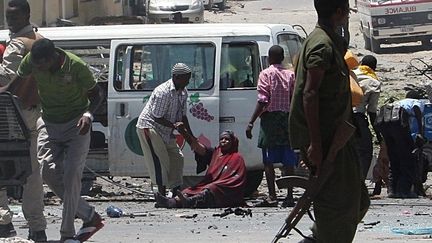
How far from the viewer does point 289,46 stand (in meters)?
12.8

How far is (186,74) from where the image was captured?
11844mm

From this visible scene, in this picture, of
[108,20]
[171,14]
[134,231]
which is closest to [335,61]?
[134,231]

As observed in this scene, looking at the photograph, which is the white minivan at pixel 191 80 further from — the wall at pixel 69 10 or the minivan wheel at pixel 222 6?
the minivan wheel at pixel 222 6

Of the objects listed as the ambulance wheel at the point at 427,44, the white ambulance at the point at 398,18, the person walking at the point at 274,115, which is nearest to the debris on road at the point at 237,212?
the person walking at the point at 274,115

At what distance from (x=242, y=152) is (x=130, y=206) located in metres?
1.33

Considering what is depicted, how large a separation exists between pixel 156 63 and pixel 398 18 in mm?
19070

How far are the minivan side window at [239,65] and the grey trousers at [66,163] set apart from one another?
3.70 metres

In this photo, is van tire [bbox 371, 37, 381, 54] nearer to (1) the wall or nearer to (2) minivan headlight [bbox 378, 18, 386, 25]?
(2) minivan headlight [bbox 378, 18, 386, 25]

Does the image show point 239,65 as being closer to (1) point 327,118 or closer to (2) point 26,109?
(2) point 26,109

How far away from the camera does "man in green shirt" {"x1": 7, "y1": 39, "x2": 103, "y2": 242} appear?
28.5 ft

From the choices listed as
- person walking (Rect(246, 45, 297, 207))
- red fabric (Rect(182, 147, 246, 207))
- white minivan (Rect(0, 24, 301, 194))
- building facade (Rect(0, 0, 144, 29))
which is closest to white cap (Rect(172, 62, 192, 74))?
white minivan (Rect(0, 24, 301, 194))

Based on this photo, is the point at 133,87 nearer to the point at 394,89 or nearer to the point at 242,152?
the point at 242,152

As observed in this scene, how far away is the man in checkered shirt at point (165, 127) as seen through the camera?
39.2ft

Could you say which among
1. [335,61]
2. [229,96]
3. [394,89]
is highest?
[335,61]
